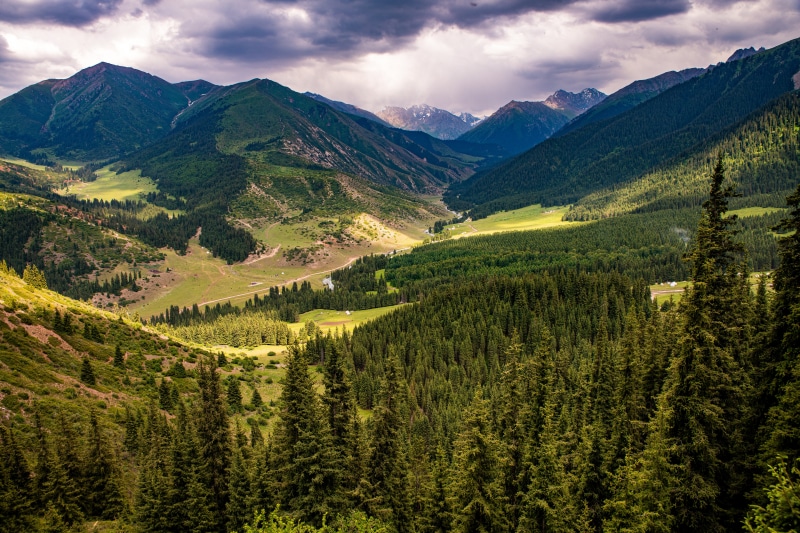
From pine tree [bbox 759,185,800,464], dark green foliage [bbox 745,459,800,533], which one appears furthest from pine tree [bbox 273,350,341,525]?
pine tree [bbox 759,185,800,464]

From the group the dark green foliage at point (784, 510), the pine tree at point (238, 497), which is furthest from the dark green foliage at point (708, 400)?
the pine tree at point (238, 497)

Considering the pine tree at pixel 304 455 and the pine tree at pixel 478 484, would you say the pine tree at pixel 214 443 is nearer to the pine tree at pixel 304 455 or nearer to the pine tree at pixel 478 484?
the pine tree at pixel 304 455

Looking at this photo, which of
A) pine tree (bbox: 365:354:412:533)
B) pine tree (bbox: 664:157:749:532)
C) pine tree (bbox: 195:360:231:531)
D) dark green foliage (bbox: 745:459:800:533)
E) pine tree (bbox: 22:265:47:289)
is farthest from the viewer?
pine tree (bbox: 22:265:47:289)

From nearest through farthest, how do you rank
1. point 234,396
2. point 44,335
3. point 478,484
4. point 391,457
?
1. point 478,484
2. point 391,457
3. point 44,335
4. point 234,396

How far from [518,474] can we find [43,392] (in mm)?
57595

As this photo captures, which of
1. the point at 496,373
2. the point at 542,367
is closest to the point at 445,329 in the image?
the point at 496,373

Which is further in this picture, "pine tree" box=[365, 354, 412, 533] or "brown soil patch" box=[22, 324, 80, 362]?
"brown soil patch" box=[22, 324, 80, 362]

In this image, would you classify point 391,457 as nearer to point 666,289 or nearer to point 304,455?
point 304,455

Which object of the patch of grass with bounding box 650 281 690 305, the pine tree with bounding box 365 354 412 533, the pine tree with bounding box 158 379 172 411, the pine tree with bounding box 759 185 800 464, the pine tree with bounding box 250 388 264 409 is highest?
the pine tree with bounding box 759 185 800 464

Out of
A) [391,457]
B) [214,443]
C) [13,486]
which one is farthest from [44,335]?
[391,457]

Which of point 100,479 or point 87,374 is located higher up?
point 87,374

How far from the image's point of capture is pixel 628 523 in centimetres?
3052

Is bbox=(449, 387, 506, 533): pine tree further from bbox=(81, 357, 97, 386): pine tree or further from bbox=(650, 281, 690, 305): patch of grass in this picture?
bbox=(650, 281, 690, 305): patch of grass

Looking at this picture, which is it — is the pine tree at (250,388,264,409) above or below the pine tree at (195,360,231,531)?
below
